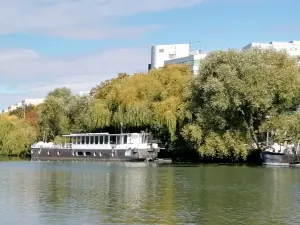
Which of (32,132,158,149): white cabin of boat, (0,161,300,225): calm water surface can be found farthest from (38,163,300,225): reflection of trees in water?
(32,132,158,149): white cabin of boat

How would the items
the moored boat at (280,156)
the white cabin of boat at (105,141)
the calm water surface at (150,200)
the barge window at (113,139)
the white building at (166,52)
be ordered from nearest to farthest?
the calm water surface at (150,200), the moored boat at (280,156), the white cabin of boat at (105,141), the barge window at (113,139), the white building at (166,52)

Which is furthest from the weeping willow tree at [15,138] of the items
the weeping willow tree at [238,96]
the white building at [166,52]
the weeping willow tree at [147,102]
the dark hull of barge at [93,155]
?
the white building at [166,52]

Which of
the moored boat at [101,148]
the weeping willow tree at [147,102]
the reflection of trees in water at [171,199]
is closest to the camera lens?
the reflection of trees in water at [171,199]

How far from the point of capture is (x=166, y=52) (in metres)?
163

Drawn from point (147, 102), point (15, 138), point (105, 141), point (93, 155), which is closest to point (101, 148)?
point (105, 141)

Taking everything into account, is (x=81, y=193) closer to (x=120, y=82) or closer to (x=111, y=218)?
(x=111, y=218)

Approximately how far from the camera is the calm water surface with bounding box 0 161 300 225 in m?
23.6

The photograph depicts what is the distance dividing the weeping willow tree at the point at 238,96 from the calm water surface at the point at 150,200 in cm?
1641

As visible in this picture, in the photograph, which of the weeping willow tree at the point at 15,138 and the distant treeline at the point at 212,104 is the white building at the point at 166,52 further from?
the distant treeline at the point at 212,104

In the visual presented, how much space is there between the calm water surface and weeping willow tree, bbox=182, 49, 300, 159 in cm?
1641

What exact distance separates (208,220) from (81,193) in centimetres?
1101

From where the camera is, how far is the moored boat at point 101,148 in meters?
74.3

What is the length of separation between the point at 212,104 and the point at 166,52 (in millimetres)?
105274

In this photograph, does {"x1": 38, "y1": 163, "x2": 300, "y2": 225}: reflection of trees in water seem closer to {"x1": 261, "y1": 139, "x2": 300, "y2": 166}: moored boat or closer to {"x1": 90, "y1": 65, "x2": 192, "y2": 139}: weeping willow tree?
→ {"x1": 261, "y1": 139, "x2": 300, "y2": 166}: moored boat
